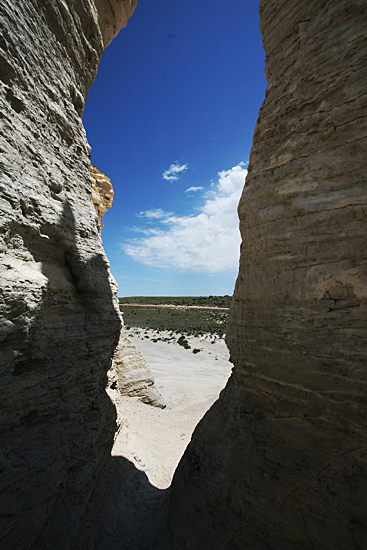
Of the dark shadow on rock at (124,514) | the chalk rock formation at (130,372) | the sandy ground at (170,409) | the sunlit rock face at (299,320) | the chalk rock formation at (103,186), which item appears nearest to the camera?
the sunlit rock face at (299,320)

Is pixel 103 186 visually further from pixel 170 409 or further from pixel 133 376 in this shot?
pixel 170 409

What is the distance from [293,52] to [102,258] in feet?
15.4

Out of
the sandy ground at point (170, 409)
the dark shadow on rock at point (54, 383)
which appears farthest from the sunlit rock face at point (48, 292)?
the sandy ground at point (170, 409)

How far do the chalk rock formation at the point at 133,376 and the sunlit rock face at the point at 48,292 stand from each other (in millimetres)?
5267

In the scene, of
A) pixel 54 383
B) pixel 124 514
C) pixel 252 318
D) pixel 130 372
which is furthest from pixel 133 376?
pixel 252 318

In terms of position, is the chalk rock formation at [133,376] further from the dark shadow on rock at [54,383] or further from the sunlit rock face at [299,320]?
the sunlit rock face at [299,320]

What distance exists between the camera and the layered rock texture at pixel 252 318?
3.19 meters

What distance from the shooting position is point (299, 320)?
3.57 metres

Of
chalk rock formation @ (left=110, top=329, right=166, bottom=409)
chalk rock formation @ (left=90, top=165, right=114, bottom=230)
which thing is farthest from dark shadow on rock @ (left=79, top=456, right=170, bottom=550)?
chalk rock formation @ (left=90, top=165, right=114, bottom=230)

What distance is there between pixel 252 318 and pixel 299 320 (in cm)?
78

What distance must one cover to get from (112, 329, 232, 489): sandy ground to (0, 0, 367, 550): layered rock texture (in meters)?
2.37

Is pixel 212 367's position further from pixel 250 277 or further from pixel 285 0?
pixel 285 0

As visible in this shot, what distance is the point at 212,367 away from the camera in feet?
55.9

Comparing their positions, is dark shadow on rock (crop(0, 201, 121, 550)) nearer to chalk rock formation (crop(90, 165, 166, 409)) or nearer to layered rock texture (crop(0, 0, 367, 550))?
layered rock texture (crop(0, 0, 367, 550))
